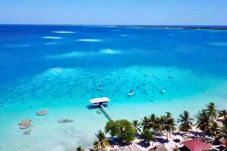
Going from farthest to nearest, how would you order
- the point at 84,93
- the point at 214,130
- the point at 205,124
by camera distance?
the point at 84,93 → the point at 205,124 → the point at 214,130

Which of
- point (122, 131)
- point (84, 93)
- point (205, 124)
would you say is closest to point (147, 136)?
point (122, 131)

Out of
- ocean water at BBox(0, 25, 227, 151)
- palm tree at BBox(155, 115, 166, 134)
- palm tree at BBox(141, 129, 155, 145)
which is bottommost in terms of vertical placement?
ocean water at BBox(0, 25, 227, 151)

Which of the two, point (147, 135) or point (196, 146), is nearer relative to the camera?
point (196, 146)

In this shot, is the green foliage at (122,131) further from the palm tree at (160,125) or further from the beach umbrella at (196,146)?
the beach umbrella at (196,146)

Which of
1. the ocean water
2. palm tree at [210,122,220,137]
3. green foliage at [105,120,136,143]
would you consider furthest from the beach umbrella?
the ocean water

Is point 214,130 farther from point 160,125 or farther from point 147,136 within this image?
point 147,136

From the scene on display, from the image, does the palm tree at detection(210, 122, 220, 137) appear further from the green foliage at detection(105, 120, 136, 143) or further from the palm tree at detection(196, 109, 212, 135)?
the green foliage at detection(105, 120, 136, 143)

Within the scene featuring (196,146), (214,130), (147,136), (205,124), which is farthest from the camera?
(205,124)

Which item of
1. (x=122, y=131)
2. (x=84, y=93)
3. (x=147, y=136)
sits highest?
(x=122, y=131)

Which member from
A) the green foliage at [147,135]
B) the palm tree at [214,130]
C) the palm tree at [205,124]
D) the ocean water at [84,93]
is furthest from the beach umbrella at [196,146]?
the ocean water at [84,93]
